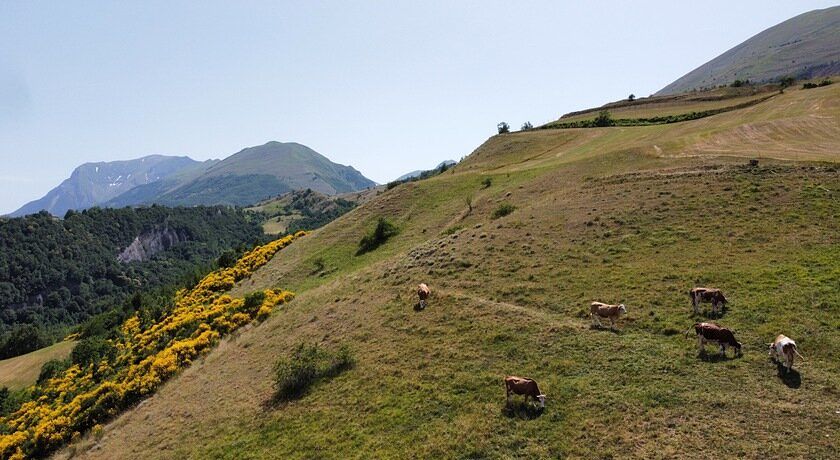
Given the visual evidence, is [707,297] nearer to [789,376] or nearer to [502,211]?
[789,376]

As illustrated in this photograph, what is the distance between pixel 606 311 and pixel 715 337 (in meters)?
5.18

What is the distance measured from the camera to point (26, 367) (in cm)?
8300

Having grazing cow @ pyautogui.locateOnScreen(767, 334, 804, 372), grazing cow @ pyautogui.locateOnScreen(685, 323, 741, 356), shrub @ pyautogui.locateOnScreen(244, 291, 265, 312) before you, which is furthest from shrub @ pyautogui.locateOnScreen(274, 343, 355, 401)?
shrub @ pyautogui.locateOnScreen(244, 291, 265, 312)

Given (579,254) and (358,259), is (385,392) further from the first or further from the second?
(358,259)

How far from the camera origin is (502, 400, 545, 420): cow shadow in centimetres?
1843

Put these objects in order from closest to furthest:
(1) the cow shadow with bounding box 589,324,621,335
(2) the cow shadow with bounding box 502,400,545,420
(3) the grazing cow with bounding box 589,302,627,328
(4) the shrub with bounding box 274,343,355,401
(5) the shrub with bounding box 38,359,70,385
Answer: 1. (2) the cow shadow with bounding box 502,400,545,420
2. (1) the cow shadow with bounding box 589,324,621,335
3. (3) the grazing cow with bounding box 589,302,627,328
4. (4) the shrub with bounding box 274,343,355,401
5. (5) the shrub with bounding box 38,359,70,385

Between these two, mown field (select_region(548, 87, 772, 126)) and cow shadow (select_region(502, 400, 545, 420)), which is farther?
mown field (select_region(548, 87, 772, 126))

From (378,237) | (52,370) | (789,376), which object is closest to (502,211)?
(378,237)

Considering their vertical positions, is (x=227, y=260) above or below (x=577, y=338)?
above

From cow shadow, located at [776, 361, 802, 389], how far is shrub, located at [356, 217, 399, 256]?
1835 inches

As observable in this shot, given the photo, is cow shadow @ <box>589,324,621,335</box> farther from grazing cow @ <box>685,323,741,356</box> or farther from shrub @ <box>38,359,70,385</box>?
shrub @ <box>38,359,70,385</box>

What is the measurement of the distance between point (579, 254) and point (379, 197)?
51.9m

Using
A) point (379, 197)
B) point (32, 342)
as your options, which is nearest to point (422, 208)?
point (379, 197)

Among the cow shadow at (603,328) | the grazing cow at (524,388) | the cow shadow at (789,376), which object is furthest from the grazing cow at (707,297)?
the grazing cow at (524,388)
